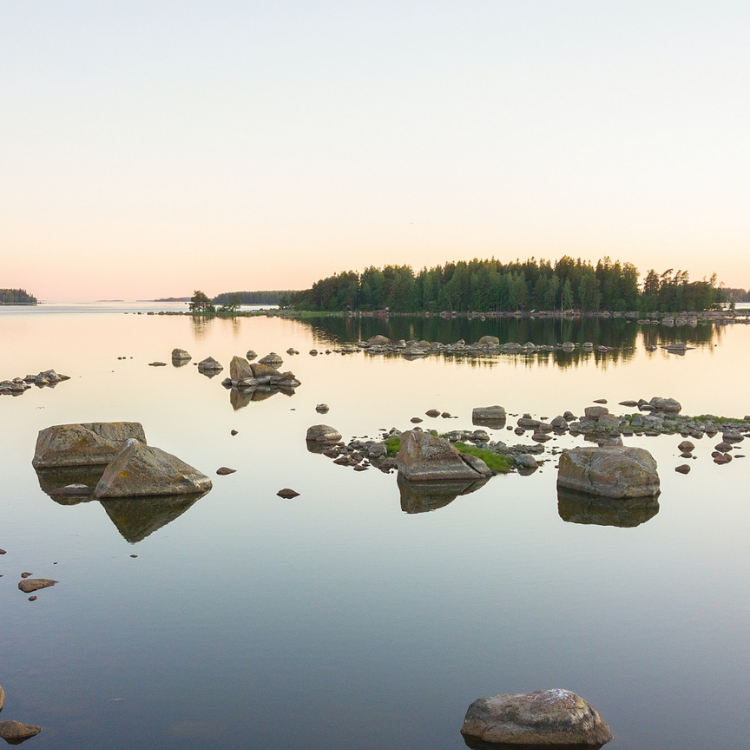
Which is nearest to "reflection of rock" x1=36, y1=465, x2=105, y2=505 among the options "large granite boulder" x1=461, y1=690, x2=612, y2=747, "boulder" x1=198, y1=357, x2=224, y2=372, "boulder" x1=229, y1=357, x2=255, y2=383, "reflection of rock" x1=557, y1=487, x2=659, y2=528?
"reflection of rock" x1=557, y1=487, x2=659, y2=528

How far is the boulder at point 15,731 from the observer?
9977 millimetres

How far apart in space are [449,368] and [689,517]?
42.3 m

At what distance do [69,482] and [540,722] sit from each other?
19088 millimetres

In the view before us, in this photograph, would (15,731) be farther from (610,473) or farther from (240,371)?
(240,371)

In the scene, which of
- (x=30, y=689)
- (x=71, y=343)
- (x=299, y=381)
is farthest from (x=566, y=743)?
(x=71, y=343)

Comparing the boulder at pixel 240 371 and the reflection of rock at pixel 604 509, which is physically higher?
the boulder at pixel 240 371

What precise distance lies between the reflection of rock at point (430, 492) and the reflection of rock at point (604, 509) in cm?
304

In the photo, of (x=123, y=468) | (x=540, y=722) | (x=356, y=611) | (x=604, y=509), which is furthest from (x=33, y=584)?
(x=604, y=509)

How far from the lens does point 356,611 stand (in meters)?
14.2

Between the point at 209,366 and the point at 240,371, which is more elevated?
the point at 240,371

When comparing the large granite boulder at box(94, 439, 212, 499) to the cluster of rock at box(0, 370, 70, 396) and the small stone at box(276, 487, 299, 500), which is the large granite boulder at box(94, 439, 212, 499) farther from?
the cluster of rock at box(0, 370, 70, 396)

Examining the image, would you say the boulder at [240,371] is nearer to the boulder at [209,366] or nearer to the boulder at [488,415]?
the boulder at [209,366]

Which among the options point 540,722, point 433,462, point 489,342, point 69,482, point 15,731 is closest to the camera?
point 15,731

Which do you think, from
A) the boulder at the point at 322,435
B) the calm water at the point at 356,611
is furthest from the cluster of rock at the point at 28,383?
the boulder at the point at 322,435
